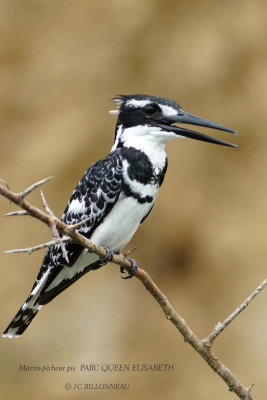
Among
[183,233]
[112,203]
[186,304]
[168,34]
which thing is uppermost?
[168,34]

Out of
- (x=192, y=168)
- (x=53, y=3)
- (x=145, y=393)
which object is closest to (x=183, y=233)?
(x=192, y=168)

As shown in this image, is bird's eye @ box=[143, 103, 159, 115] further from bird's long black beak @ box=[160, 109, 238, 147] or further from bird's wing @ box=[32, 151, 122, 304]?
bird's wing @ box=[32, 151, 122, 304]

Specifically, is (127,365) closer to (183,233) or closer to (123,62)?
(183,233)

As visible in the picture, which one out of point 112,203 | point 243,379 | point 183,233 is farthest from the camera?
point 183,233

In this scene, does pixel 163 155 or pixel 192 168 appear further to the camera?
pixel 192 168

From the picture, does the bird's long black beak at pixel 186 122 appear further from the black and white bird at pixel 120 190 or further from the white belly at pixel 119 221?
the white belly at pixel 119 221

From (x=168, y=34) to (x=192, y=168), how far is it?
3.90 ft

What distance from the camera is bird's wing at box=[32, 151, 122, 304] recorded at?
3.11m

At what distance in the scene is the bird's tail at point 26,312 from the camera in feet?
10.5

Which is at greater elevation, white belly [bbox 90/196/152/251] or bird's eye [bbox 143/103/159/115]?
bird's eye [bbox 143/103/159/115]

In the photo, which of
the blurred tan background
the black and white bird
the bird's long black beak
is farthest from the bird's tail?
the blurred tan background

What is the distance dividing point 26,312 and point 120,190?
751mm

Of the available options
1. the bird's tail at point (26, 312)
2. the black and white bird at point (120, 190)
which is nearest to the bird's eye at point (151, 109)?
the black and white bird at point (120, 190)

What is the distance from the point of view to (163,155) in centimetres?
324
